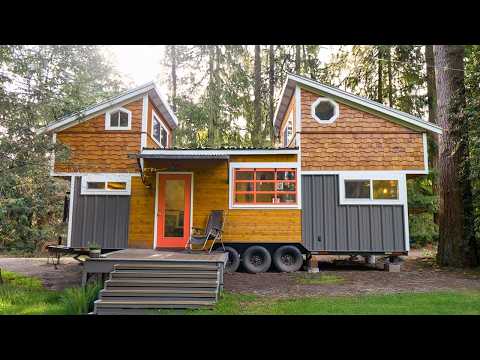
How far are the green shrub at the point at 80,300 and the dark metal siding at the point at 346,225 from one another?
17.5 ft

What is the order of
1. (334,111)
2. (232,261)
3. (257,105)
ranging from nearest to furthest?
(232,261) < (334,111) < (257,105)

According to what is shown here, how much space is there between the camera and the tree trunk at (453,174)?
34.2 ft

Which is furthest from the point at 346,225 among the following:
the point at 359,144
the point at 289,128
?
the point at 289,128

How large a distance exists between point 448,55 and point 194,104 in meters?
11.7

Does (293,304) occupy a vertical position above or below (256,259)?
below

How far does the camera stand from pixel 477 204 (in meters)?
10.3

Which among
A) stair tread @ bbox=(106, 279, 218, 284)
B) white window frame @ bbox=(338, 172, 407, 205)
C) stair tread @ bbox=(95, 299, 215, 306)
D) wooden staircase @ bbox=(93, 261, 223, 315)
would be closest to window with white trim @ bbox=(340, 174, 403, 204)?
white window frame @ bbox=(338, 172, 407, 205)

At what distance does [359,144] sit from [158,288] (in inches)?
252

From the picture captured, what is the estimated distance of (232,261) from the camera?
9867 millimetres

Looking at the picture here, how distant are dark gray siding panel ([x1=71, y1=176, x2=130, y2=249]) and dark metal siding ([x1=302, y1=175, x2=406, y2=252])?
4642 millimetres

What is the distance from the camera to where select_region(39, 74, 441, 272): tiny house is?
9.94 meters

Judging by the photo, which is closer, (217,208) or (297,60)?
(217,208)

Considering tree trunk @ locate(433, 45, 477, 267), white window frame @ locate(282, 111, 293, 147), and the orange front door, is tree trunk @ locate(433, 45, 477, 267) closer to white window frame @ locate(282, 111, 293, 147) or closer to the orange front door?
white window frame @ locate(282, 111, 293, 147)

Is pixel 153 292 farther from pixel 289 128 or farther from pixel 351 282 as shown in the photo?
pixel 289 128
